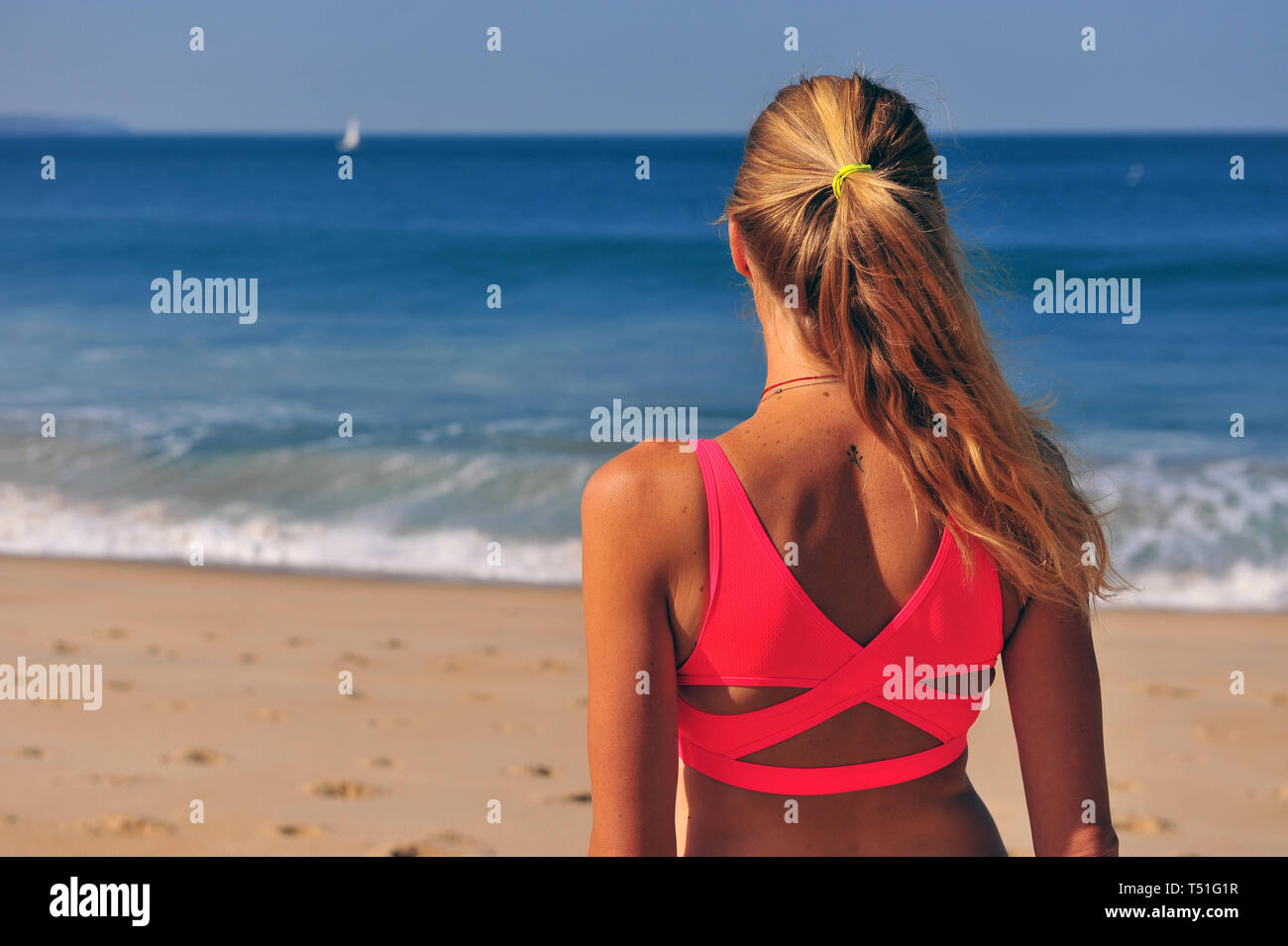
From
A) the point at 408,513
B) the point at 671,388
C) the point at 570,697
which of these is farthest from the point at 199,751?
the point at 671,388

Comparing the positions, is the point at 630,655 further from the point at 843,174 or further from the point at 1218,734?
the point at 1218,734

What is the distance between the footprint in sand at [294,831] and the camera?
13.6 ft

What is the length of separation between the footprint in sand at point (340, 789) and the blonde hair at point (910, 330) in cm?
362

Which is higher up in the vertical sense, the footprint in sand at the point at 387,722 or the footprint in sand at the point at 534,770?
the footprint in sand at the point at 387,722

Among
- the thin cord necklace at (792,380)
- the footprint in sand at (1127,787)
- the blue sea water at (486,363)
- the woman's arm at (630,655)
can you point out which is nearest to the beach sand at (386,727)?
the footprint in sand at (1127,787)

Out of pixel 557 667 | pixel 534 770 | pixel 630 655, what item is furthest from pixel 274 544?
pixel 630 655

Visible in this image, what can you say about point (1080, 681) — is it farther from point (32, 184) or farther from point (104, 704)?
point (32, 184)

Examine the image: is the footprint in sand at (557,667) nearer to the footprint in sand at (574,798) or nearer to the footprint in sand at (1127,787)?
the footprint in sand at (574,798)

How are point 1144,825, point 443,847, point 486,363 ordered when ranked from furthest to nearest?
point 486,363 → point 1144,825 → point 443,847

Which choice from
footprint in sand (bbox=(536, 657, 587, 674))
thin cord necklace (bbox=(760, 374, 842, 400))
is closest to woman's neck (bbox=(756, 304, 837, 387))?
thin cord necklace (bbox=(760, 374, 842, 400))

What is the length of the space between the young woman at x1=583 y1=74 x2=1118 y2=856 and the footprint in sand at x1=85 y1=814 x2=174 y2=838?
3256mm

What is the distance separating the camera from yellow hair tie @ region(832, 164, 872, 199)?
4.88ft

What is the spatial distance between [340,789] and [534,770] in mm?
826

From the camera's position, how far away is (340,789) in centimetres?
454
